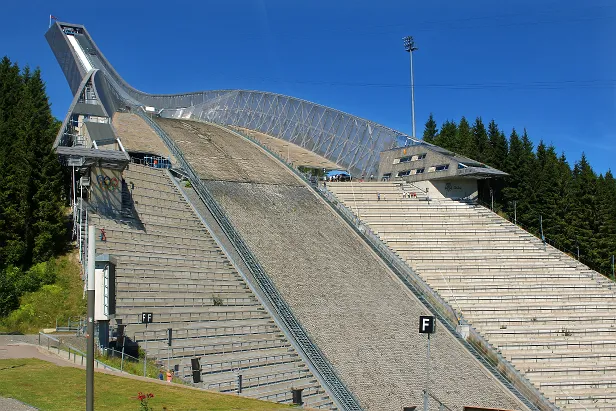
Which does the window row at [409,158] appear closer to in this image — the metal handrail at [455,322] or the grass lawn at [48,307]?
the metal handrail at [455,322]

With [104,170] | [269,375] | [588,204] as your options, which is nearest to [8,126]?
[104,170]

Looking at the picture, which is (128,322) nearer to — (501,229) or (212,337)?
(212,337)

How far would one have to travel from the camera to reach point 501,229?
3747cm

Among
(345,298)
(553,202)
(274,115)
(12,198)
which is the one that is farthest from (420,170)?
(12,198)

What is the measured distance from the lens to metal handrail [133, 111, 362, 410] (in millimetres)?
20894

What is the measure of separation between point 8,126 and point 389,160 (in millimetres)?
26081

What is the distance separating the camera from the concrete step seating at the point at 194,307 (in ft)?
66.9

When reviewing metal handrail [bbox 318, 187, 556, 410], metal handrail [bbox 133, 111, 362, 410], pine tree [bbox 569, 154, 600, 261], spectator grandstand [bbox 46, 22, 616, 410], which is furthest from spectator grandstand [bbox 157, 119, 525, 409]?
pine tree [bbox 569, 154, 600, 261]

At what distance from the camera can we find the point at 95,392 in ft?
44.9

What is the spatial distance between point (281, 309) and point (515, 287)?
12.8m

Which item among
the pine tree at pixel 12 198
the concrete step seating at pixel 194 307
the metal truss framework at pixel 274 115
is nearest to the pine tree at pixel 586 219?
the metal truss framework at pixel 274 115

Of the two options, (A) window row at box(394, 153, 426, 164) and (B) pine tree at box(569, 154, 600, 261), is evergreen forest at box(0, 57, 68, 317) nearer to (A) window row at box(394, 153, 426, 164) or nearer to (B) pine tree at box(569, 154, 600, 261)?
(A) window row at box(394, 153, 426, 164)

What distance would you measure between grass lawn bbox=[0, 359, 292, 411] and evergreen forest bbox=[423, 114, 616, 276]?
3347 cm

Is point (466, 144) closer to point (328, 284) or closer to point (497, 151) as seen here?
point (497, 151)
